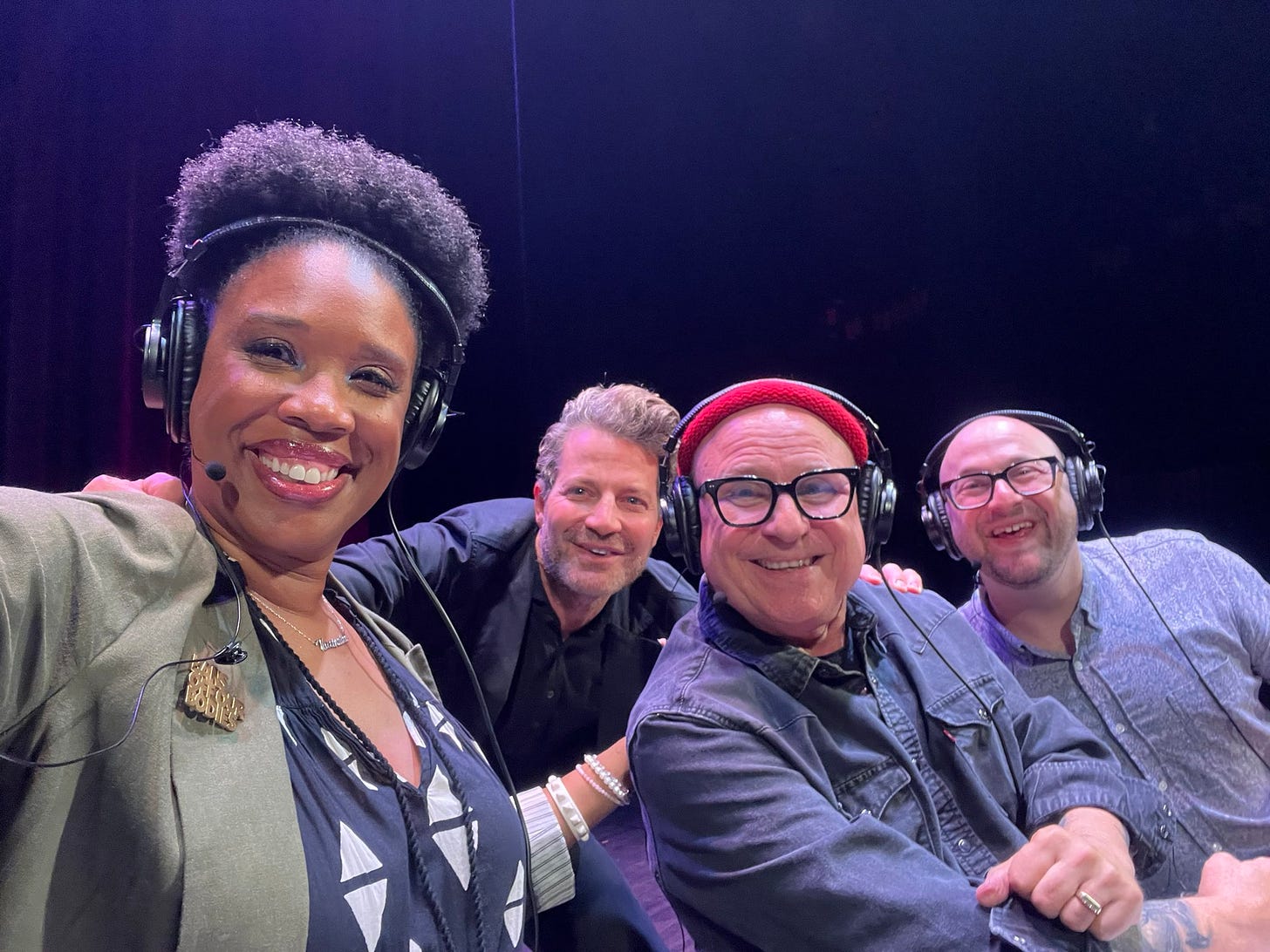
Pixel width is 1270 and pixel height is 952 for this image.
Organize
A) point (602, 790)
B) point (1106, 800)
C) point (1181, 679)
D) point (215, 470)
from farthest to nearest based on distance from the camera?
point (1181, 679) → point (602, 790) → point (1106, 800) → point (215, 470)

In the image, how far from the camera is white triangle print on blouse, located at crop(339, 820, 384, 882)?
0.85 meters

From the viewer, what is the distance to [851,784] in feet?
4.11

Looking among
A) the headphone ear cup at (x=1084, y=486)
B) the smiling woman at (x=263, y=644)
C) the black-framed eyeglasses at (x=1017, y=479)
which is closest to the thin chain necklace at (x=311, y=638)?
the smiling woman at (x=263, y=644)

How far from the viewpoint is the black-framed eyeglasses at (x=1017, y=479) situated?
2.06m

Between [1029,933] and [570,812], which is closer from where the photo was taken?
[1029,933]

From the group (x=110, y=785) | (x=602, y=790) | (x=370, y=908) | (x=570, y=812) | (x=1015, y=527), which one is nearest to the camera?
(x=110, y=785)

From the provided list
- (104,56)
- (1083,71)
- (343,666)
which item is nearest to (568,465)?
(343,666)

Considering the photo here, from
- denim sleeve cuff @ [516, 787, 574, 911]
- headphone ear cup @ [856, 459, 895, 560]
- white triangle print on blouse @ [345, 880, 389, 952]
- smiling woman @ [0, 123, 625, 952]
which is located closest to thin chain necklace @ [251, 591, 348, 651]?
smiling woman @ [0, 123, 625, 952]

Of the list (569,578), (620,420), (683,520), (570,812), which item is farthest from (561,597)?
(683,520)

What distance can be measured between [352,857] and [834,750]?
32.0 inches

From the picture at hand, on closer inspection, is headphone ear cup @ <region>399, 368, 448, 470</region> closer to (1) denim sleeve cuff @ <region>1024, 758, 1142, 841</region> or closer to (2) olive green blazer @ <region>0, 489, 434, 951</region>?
(2) olive green blazer @ <region>0, 489, 434, 951</region>

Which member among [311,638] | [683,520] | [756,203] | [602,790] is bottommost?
[602,790]

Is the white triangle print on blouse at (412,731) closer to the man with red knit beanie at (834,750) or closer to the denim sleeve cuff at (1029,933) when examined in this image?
the man with red knit beanie at (834,750)

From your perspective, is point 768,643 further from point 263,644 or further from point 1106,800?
point 263,644
